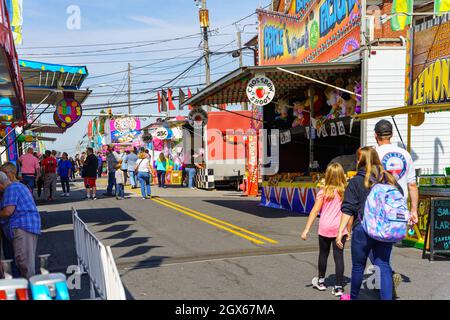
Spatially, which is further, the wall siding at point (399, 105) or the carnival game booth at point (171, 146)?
the carnival game booth at point (171, 146)

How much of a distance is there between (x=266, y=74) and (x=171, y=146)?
68.9ft

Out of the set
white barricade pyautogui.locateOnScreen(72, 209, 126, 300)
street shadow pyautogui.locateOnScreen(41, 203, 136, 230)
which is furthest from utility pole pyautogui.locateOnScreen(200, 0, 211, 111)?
white barricade pyautogui.locateOnScreen(72, 209, 126, 300)

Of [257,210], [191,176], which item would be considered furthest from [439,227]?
[191,176]

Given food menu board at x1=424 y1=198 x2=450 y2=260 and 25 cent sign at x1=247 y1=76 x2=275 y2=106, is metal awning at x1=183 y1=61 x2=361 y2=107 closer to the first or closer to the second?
25 cent sign at x1=247 y1=76 x2=275 y2=106

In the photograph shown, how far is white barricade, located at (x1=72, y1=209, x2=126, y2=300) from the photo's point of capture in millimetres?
3908

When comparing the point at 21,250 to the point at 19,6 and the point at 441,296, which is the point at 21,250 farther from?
the point at 19,6

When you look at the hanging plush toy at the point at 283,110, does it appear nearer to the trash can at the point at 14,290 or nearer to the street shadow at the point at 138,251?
the street shadow at the point at 138,251

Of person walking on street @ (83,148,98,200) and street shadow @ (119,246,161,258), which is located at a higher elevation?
person walking on street @ (83,148,98,200)

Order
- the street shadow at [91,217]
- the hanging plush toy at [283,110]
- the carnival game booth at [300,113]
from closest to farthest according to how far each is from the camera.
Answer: the street shadow at [91,217], the carnival game booth at [300,113], the hanging plush toy at [283,110]

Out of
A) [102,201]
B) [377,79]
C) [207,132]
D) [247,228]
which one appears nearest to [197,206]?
[102,201]

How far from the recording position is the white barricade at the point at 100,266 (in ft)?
12.8

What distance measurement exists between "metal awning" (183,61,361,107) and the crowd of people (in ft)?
22.1

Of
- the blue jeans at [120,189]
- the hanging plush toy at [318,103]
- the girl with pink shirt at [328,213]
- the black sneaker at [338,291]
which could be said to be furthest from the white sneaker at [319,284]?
the blue jeans at [120,189]

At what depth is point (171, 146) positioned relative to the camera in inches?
1369
